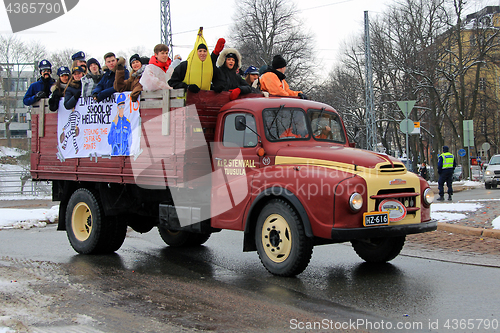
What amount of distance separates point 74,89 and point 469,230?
7.74 meters

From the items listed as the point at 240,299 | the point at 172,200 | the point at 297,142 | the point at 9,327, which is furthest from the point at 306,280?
Answer: the point at 9,327

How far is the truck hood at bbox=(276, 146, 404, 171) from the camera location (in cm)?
652

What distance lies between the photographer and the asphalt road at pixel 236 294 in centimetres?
478

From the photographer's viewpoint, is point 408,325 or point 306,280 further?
point 306,280

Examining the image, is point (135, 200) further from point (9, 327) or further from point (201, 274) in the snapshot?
point (9, 327)

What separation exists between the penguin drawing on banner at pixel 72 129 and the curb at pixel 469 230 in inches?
284

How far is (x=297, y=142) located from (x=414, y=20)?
37615 mm

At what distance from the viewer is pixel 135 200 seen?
8625 millimetres

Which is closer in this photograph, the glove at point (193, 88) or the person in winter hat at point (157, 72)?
the glove at point (193, 88)

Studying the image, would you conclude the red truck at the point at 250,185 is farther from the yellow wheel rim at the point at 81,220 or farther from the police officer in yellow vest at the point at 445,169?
the police officer in yellow vest at the point at 445,169

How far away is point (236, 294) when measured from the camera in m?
5.90

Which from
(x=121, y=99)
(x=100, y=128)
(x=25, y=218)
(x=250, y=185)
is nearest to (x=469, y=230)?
(x=250, y=185)

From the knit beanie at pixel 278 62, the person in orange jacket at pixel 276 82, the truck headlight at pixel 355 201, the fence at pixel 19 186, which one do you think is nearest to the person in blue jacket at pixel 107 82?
the person in orange jacket at pixel 276 82

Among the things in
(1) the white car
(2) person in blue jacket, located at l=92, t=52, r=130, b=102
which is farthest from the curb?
(1) the white car
